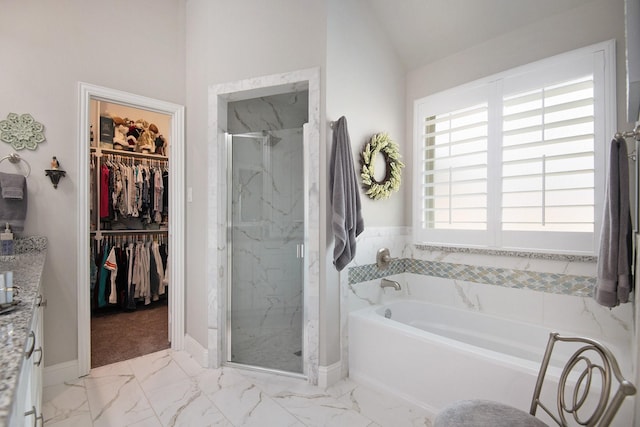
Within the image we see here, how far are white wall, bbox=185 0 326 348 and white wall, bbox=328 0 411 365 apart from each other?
19 centimetres

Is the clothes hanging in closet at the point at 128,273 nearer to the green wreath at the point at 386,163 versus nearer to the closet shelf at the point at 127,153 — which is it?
the closet shelf at the point at 127,153

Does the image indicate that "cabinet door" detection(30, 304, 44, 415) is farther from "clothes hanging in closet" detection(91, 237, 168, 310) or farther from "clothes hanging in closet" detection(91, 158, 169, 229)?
"clothes hanging in closet" detection(91, 158, 169, 229)

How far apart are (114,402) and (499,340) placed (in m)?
2.67

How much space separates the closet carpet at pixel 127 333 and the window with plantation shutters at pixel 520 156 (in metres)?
2.72

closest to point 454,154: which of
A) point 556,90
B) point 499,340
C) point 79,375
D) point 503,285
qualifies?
point 556,90

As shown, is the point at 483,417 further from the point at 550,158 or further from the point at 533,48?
the point at 533,48

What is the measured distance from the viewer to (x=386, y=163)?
2703 millimetres

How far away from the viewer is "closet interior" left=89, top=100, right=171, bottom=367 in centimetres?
378

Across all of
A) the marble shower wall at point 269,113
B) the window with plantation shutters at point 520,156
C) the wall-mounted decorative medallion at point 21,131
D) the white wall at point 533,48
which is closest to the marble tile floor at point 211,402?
the window with plantation shutters at point 520,156

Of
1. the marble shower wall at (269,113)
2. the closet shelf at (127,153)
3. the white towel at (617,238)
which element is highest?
the marble shower wall at (269,113)

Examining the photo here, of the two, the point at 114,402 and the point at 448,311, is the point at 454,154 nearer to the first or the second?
the point at 448,311

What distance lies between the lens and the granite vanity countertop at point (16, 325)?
1.91 feet

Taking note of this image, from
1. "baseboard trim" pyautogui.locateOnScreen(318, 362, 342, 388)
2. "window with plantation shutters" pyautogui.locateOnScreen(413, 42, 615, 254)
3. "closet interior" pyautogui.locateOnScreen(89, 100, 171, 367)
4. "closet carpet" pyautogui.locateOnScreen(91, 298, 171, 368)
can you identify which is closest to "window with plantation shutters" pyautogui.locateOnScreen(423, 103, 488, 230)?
"window with plantation shutters" pyautogui.locateOnScreen(413, 42, 615, 254)

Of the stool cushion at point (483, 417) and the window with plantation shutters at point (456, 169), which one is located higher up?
the window with plantation shutters at point (456, 169)
